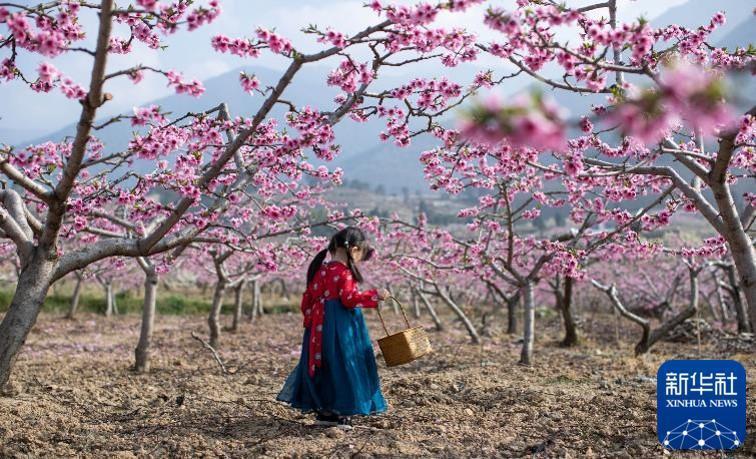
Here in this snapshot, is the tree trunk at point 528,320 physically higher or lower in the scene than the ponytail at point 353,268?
lower

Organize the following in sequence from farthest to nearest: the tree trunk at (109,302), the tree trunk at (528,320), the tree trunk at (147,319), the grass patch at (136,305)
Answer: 1. the grass patch at (136,305)
2. the tree trunk at (109,302)
3. the tree trunk at (528,320)
4. the tree trunk at (147,319)

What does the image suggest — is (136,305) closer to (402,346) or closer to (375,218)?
(375,218)

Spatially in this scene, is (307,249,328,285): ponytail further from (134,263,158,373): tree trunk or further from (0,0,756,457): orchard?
(134,263,158,373): tree trunk

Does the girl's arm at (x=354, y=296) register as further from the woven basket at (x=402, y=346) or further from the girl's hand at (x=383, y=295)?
the woven basket at (x=402, y=346)

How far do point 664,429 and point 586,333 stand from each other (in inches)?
501

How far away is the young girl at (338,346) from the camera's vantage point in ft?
16.4

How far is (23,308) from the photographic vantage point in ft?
16.0

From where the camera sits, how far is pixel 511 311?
15492 millimetres

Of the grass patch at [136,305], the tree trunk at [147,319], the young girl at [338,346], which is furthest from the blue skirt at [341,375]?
the grass patch at [136,305]

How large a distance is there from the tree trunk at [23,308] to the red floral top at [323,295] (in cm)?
199

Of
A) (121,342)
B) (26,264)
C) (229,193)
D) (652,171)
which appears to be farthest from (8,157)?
(121,342)

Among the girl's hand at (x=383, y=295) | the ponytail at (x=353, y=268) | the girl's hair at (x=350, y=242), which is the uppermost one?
the girl's hair at (x=350, y=242)

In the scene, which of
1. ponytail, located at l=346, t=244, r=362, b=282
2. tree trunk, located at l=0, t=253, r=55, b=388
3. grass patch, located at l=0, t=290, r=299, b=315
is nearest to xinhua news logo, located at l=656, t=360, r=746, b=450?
ponytail, located at l=346, t=244, r=362, b=282

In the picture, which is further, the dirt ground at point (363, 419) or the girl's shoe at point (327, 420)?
the girl's shoe at point (327, 420)
